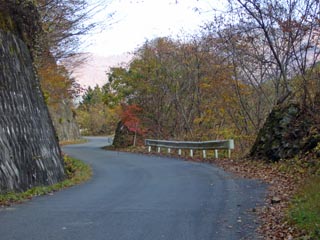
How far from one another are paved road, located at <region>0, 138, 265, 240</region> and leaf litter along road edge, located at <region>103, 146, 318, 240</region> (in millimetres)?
289

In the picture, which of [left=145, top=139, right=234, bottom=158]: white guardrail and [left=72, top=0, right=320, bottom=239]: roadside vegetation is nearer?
[left=72, top=0, right=320, bottom=239]: roadside vegetation

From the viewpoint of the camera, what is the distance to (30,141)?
1358 centimetres

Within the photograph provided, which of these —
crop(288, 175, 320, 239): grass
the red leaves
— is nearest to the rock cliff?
crop(288, 175, 320, 239): grass

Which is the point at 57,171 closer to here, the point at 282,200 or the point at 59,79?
the point at 282,200

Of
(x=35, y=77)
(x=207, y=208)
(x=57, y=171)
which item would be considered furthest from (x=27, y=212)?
(x=35, y=77)

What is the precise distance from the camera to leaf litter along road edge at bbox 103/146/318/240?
6.87 m

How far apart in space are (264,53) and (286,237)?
18597 millimetres

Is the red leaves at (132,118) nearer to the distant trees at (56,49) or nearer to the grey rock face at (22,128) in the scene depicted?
the distant trees at (56,49)

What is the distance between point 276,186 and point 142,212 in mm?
5060

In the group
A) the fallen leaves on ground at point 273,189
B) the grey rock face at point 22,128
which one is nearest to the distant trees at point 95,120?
the fallen leaves on ground at point 273,189

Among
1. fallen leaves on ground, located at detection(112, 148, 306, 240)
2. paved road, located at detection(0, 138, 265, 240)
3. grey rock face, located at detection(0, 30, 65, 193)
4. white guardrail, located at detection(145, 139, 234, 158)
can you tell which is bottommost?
fallen leaves on ground, located at detection(112, 148, 306, 240)

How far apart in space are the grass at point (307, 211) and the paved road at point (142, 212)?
74cm

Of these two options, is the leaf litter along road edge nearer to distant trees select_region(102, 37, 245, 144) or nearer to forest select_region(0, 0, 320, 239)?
forest select_region(0, 0, 320, 239)

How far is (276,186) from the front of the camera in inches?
477
